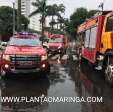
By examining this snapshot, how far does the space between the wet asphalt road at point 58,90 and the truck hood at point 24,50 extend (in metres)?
1.00

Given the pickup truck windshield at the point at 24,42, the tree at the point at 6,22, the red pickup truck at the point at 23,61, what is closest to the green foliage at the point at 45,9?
the tree at the point at 6,22

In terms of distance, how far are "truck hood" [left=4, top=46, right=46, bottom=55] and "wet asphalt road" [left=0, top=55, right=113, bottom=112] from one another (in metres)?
1.00

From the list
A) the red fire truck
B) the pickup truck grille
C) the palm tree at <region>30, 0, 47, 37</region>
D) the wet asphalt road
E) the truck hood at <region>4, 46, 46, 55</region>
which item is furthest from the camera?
the palm tree at <region>30, 0, 47, 37</region>

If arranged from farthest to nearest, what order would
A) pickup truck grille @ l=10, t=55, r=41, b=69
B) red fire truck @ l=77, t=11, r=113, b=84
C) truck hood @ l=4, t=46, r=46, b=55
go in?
1. truck hood @ l=4, t=46, r=46, b=55
2. pickup truck grille @ l=10, t=55, r=41, b=69
3. red fire truck @ l=77, t=11, r=113, b=84

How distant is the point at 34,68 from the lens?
495 inches

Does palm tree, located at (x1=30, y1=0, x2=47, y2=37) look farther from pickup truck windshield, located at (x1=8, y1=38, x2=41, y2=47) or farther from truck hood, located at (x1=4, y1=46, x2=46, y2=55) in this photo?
truck hood, located at (x1=4, y1=46, x2=46, y2=55)

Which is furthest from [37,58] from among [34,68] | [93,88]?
[93,88]

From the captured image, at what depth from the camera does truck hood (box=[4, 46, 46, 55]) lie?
1260cm

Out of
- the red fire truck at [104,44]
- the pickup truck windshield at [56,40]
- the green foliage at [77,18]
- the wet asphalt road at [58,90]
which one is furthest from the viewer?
the green foliage at [77,18]

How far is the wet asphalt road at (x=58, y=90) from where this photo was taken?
27.0ft

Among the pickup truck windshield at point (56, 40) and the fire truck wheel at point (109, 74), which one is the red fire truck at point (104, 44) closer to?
the fire truck wheel at point (109, 74)

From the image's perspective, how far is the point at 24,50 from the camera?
42.4ft

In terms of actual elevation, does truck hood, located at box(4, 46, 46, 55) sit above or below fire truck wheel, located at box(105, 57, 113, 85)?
above

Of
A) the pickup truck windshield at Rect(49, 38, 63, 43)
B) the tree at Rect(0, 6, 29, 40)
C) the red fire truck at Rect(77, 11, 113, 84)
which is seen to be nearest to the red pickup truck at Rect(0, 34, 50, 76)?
the red fire truck at Rect(77, 11, 113, 84)
